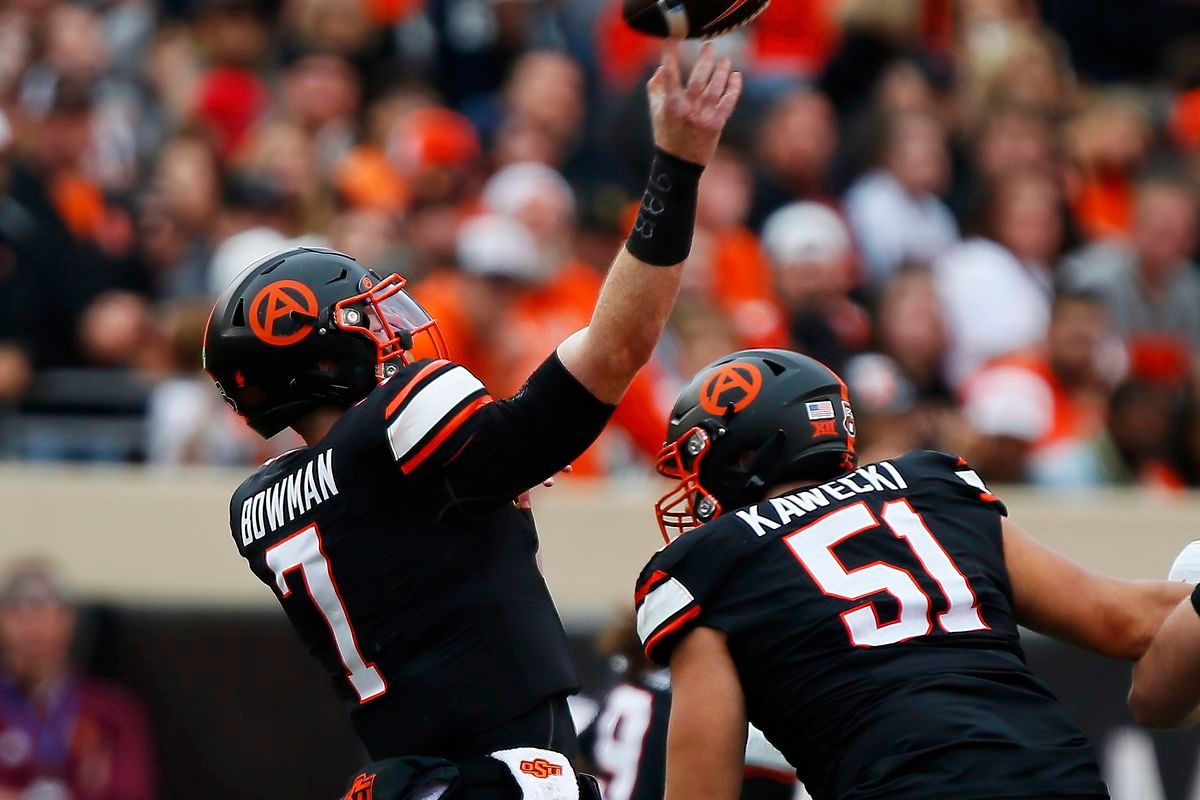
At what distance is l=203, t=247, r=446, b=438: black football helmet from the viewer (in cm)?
400

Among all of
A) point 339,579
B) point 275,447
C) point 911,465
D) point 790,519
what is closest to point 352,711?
point 339,579

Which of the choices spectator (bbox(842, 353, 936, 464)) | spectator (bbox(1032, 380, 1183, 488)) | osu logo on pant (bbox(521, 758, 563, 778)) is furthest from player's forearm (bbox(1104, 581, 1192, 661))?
spectator (bbox(1032, 380, 1183, 488))

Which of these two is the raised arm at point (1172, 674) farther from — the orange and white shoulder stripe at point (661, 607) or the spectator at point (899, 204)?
the spectator at point (899, 204)

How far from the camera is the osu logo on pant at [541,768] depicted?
12.4 ft

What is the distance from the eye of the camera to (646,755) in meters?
4.87

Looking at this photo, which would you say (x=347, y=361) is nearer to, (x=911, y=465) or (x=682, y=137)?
(x=682, y=137)

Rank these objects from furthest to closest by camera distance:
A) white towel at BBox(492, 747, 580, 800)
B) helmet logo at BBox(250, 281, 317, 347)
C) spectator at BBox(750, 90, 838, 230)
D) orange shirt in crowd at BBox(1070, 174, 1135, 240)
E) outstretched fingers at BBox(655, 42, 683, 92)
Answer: orange shirt in crowd at BBox(1070, 174, 1135, 240) → spectator at BBox(750, 90, 838, 230) → helmet logo at BBox(250, 281, 317, 347) → white towel at BBox(492, 747, 580, 800) → outstretched fingers at BBox(655, 42, 683, 92)

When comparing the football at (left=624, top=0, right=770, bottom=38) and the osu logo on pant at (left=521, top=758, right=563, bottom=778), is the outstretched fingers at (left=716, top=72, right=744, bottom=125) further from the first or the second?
the osu logo on pant at (left=521, top=758, right=563, bottom=778)

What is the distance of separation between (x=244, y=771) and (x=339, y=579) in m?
4.83

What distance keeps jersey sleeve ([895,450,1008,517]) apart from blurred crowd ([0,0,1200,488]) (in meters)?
3.41

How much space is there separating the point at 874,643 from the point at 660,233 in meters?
0.97

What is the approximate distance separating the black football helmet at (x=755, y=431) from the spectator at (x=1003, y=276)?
5138 mm

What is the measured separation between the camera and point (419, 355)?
16.7 feet

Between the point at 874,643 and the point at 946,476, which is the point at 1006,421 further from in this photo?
the point at 874,643
